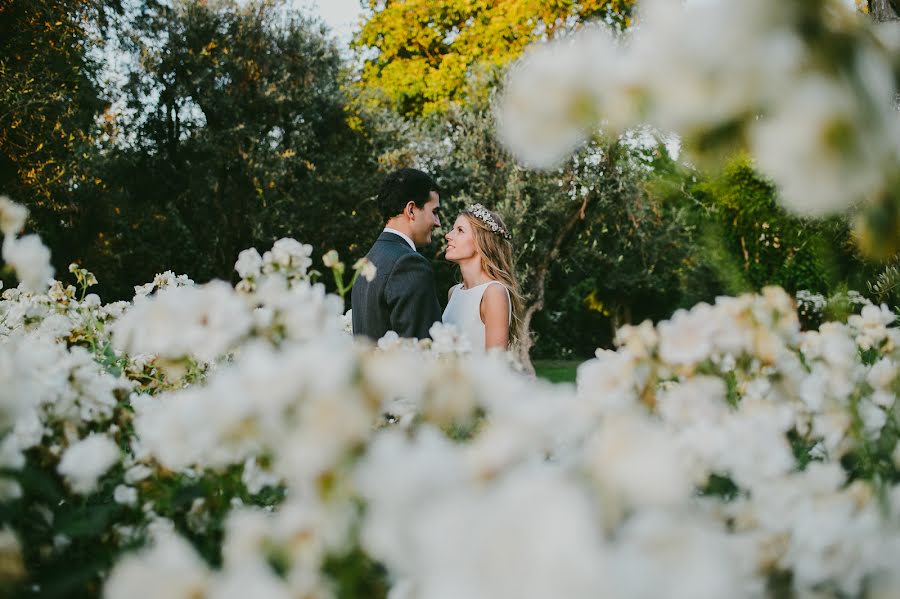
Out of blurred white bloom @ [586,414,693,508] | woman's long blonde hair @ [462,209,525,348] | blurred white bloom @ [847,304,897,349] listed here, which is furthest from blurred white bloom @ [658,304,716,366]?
woman's long blonde hair @ [462,209,525,348]

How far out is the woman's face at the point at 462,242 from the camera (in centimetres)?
564

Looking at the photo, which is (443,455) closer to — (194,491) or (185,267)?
(194,491)

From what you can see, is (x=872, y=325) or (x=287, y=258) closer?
(x=287, y=258)

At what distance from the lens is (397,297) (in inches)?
166

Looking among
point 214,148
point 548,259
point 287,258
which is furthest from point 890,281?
point 214,148

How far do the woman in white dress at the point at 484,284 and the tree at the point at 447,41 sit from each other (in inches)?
484

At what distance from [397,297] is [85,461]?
286 cm

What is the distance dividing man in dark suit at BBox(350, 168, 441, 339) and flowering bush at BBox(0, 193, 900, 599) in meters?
2.32

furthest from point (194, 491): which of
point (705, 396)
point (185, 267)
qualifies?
point (185, 267)

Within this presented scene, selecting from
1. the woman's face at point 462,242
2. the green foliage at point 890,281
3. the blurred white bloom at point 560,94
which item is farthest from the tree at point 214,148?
the blurred white bloom at point 560,94

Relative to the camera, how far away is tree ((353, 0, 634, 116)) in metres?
18.2

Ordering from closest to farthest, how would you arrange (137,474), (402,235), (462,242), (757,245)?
1. (137,474)
2. (402,235)
3. (462,242)
4. (757,245)

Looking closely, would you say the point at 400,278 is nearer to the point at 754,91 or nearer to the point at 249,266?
the point at 249,266

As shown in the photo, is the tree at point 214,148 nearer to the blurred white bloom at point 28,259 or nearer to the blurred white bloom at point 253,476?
the blurred white bloom at point 28,259
